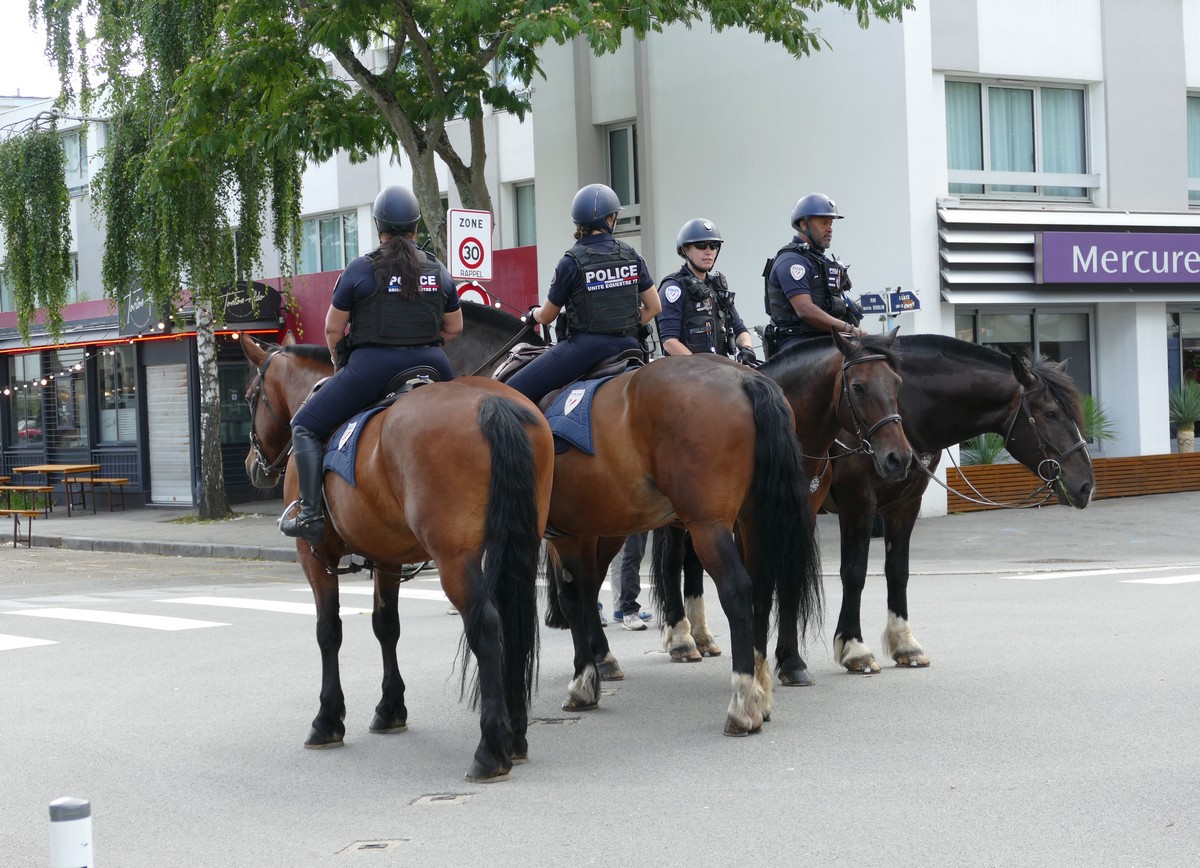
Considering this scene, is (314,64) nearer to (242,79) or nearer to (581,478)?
(242,79)

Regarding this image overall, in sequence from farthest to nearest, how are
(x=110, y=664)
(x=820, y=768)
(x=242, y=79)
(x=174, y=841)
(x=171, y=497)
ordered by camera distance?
(x=171, y=497) < (x=242, y=79) < (x=110, y=664) < (x=820, y=768) < (x=174, y=841)

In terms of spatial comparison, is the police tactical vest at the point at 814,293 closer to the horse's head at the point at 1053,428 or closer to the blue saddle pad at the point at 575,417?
the horse's head at the point at 1053,428

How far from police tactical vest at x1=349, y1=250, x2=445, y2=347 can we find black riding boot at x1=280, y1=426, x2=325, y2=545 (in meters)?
0.55

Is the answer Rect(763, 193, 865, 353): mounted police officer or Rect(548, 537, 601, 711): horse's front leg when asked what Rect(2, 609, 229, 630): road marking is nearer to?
Rect(548, 537, 601, 711): horse's front leg

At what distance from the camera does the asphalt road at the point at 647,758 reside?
497 centimetres

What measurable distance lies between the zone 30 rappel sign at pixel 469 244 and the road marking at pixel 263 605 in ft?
12.4

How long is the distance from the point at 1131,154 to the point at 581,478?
16046 mm

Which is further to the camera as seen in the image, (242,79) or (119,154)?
(119,154)

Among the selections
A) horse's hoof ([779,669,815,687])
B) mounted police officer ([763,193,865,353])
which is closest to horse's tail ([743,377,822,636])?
horse's hoof ([779,669,815,687])

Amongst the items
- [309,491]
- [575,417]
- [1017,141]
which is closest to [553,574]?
[575,417]

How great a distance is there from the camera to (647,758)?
636 cm

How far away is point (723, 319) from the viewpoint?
9.00 m

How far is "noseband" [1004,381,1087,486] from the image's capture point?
27.2ft

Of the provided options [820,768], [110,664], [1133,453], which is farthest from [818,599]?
[1133,453]
